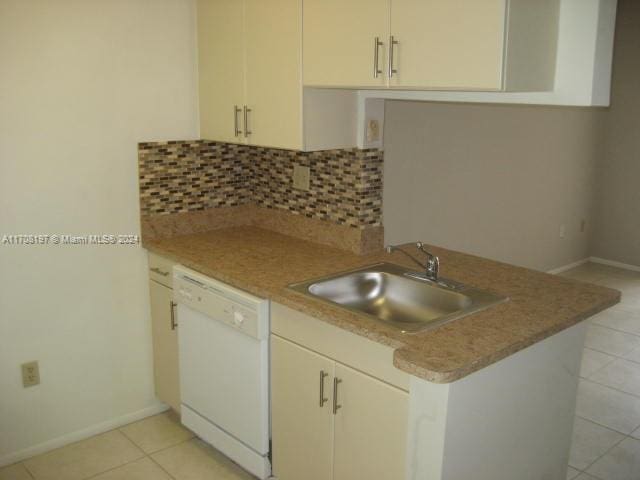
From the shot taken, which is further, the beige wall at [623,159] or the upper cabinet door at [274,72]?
the beige wall at [623,159]

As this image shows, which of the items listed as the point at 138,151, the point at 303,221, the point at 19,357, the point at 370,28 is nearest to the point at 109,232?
the point at 138,151

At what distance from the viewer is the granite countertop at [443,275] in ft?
6.25

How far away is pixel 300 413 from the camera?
2.44 meters

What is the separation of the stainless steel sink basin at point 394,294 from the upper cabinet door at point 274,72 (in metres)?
0.58

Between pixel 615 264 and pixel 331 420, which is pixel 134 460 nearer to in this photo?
pixel 331 420

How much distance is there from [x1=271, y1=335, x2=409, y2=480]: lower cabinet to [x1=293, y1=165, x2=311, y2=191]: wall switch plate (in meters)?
0.93

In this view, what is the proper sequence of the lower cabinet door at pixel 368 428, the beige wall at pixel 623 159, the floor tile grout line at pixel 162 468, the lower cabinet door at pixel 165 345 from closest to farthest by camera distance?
the lower cabinet door at pixel 368 428, the floor tile grout line at pixel 162 468, the lower cabinet door at pixel 165 345, the beige wall at pixel 623 159

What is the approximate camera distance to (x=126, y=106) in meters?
3.02

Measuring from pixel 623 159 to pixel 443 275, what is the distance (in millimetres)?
3907

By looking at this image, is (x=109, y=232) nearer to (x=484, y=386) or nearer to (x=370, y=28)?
(x=370, y=28)

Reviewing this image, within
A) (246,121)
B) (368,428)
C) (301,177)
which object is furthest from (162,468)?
(246,121)

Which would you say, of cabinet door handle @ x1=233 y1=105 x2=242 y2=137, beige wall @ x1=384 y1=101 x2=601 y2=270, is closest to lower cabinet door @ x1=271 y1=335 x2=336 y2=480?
cabinet door handle @ x1=233 y1=105 x2=242 y2=137

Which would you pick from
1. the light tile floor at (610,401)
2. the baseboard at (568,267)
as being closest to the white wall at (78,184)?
the light tile floor at (610,401)

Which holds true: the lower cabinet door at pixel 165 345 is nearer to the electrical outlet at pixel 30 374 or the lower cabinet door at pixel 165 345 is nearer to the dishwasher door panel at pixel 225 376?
the dishwasher door panel at pixel 225 376
